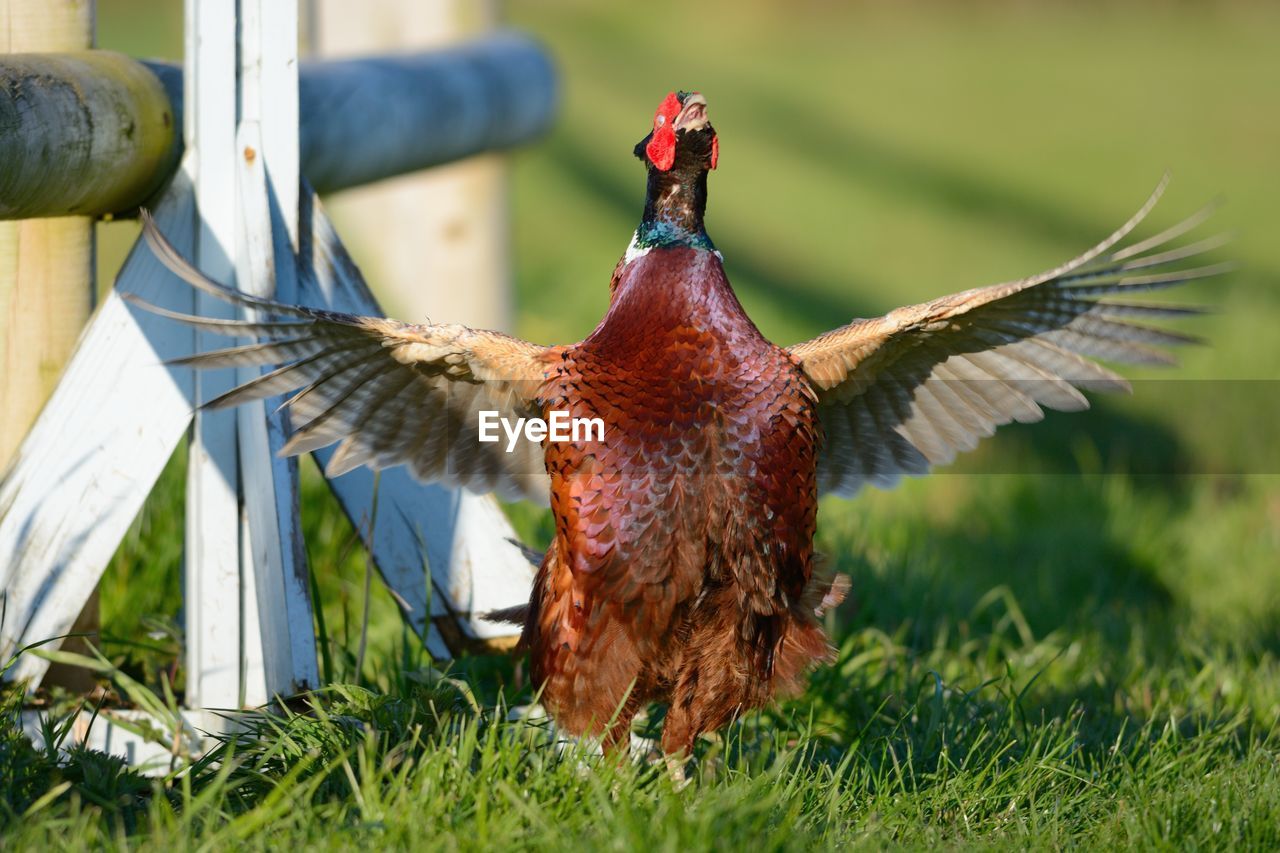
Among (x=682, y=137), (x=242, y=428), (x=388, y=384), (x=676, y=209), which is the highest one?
(x=682, y=137)

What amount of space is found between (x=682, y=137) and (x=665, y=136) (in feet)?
0.11

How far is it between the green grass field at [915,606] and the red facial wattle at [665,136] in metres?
1.08

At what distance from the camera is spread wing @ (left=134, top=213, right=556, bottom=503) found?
8.40 ft

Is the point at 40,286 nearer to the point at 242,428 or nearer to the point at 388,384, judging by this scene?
the point at 242,428

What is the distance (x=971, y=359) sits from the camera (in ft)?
10.0

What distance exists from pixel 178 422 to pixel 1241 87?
43.1ft

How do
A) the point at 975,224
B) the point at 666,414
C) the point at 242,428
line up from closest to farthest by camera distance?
the point at 666,414
the point at 242,428
the point at 975,224

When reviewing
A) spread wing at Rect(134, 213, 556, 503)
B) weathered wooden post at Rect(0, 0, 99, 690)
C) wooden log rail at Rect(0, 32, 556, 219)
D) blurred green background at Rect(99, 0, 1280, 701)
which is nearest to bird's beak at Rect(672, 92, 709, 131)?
spread wing at Rect(134, 213, 556, 503)

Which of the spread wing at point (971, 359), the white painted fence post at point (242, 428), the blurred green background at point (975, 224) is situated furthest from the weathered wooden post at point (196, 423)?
the spread wing at point (971, 359)

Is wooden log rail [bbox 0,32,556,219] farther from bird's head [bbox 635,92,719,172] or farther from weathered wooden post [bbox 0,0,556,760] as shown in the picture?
bird's head [bbox 635,92,719,172]

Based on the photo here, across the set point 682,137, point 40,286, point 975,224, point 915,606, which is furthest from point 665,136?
point 975,224

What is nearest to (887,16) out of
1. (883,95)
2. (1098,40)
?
(1098,40)

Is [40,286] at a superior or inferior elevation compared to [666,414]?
superior

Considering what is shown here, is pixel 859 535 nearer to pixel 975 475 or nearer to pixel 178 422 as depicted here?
pixel 975 475
